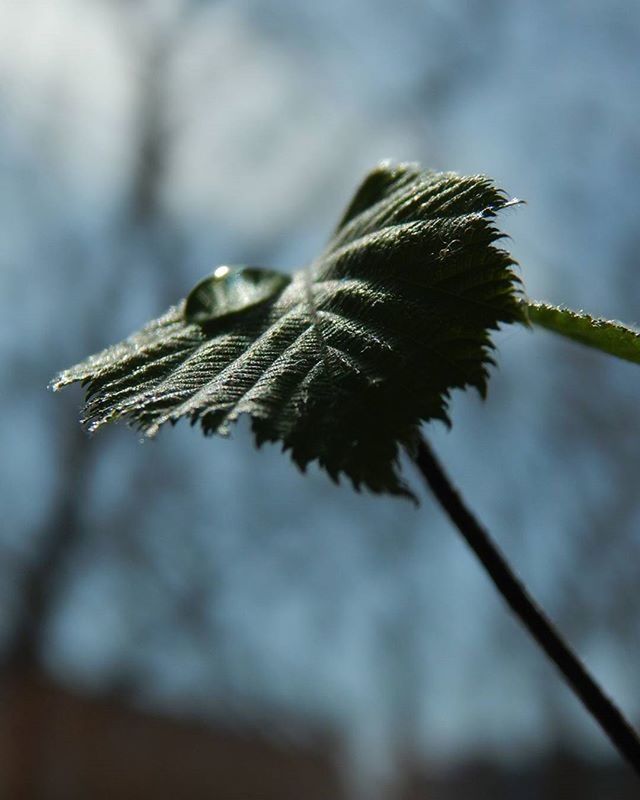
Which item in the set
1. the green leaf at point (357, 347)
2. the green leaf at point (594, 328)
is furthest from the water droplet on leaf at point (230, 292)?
the green leaf at point (594, 328)

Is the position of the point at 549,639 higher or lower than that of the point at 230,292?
lower

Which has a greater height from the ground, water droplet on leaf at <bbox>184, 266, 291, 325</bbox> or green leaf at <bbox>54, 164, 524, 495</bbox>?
water droplet on leaf at <bbox>184, 266, 291, 325</bbox>

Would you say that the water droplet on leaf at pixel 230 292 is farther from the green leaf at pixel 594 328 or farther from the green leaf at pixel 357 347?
the green leaf at pixel 594 328

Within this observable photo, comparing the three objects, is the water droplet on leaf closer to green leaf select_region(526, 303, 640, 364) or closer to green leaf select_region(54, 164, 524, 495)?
green leaf select_region(54, 164, 524, 495)

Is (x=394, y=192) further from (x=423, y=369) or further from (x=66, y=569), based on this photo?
(x=66, y=569)

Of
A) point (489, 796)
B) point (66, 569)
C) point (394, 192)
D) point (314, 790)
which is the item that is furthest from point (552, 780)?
point (394, 192)

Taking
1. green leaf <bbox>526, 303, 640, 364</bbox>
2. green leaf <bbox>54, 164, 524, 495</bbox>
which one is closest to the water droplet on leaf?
green leaf <bbox>54, 164, 524, 495</bbox>
